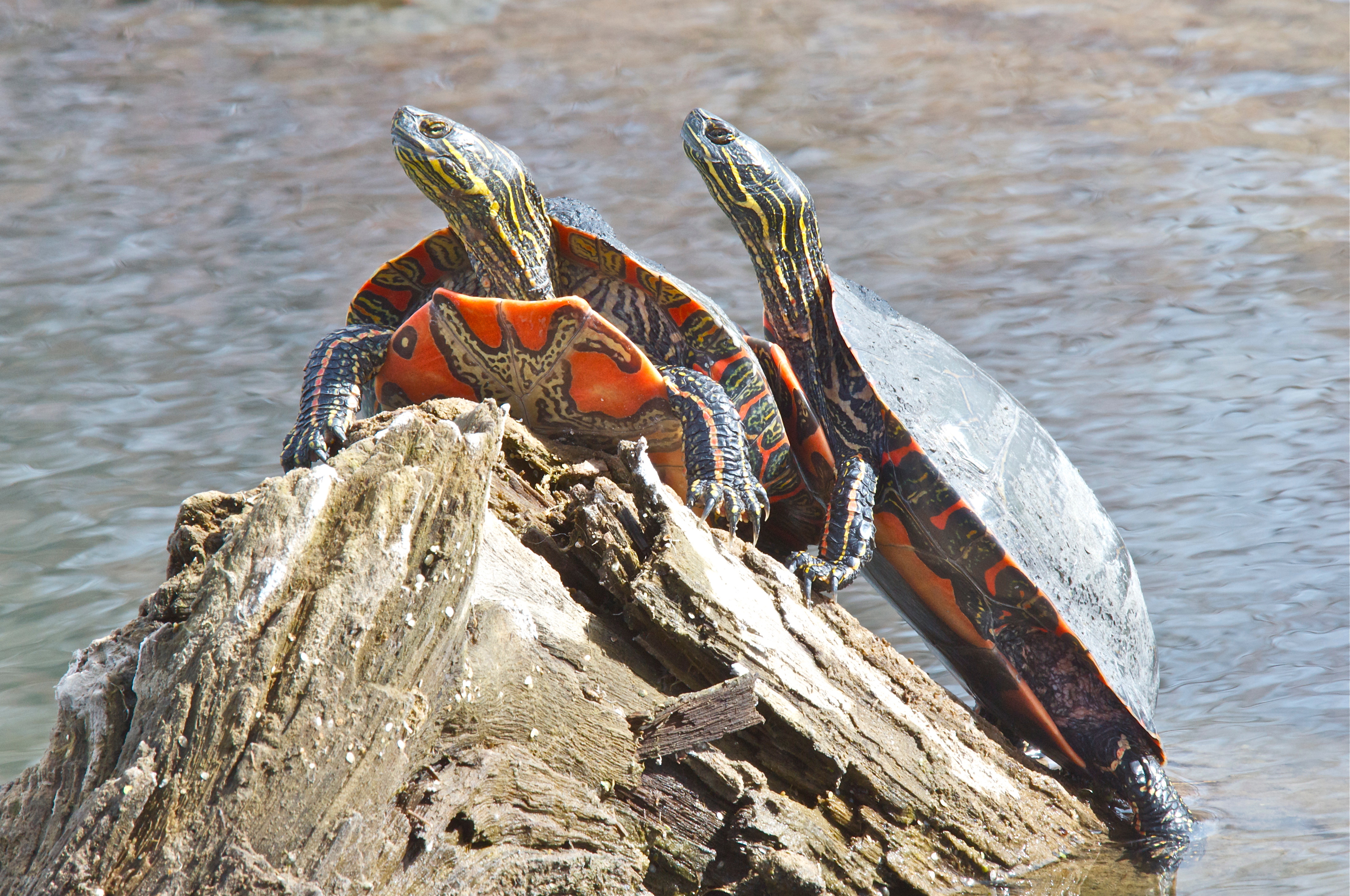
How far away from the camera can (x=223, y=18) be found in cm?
1100

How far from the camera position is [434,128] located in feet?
8.43

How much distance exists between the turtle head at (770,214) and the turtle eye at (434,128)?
64 centimetres

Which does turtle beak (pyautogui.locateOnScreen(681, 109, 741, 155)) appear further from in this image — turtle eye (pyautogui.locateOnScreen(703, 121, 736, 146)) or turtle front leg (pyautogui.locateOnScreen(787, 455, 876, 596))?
turtle front leg (pyautogui.locateOnScreen(787, 455, 876, 596))

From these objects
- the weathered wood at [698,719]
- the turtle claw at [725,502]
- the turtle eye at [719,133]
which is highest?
the turtle eye at [719,133]

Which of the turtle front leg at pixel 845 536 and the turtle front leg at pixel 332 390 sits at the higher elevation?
the turtle front leg at pixel 332 390

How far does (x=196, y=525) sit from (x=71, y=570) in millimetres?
3603

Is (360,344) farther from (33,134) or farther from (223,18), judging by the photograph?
(223,18)

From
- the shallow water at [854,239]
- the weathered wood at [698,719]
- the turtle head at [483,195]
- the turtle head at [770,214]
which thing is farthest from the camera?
the shallow water at [854,239]

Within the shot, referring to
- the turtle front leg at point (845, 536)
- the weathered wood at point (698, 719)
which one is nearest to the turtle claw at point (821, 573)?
the turtle front leg at point (845, 536)

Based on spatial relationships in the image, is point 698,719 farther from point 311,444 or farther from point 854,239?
point 854,239

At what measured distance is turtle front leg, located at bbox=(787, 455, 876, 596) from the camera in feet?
7.59

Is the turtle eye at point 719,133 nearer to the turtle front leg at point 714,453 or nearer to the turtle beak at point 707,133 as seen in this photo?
the turtle beak at point 707,133

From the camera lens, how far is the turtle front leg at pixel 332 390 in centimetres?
231

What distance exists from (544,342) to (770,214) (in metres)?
0.86
